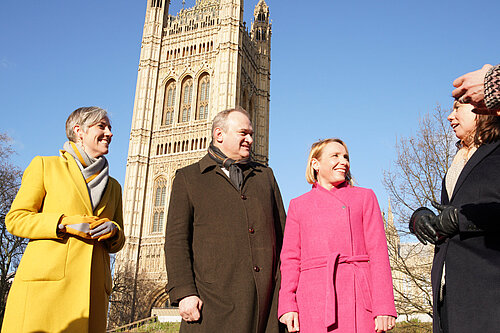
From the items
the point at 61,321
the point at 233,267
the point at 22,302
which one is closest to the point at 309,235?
the point at 233,267

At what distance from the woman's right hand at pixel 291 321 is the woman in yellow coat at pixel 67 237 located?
121cm

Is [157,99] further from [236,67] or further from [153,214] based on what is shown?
[153,214]

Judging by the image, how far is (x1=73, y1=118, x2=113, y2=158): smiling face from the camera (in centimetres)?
337

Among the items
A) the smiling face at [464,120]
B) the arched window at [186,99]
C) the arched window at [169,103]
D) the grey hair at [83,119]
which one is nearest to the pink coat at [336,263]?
the smiling face at [464,120]

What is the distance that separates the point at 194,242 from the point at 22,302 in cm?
108

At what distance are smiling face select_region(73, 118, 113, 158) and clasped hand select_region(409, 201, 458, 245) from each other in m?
2.19

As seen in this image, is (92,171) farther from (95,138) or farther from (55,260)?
(55,260)

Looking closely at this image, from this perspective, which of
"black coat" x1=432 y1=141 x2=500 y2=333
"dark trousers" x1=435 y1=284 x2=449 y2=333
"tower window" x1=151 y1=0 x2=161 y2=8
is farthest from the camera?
A: "tower window" x1=151 y1=0 x2=161 y2=8

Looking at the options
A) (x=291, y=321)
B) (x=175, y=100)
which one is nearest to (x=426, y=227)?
(x=291, y=321)

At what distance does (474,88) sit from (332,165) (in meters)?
1.16

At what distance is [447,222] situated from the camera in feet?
7.86

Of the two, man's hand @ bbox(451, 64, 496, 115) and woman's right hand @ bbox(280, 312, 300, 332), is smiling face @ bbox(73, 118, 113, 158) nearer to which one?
woman's right hand @ bbox(280, 312, 300, 332)

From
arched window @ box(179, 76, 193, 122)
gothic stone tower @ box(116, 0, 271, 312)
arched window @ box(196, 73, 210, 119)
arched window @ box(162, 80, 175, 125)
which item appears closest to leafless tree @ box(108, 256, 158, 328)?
gothic stone tower @ box(116, 0, 271, 312)

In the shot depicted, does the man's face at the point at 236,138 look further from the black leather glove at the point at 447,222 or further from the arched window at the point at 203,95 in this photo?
the arched window at the point at 203,95
